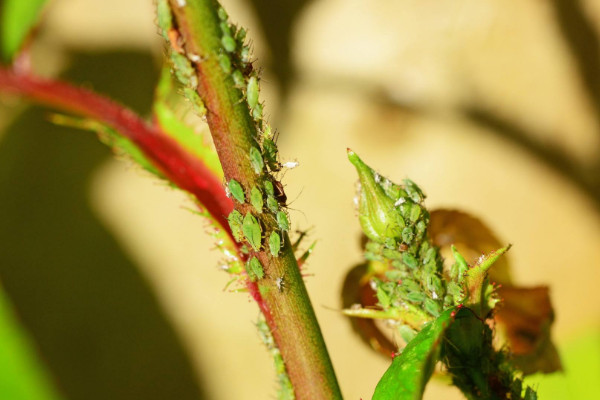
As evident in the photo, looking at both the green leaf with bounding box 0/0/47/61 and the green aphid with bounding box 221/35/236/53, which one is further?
the green leaf with bounding box 0/0/47/61

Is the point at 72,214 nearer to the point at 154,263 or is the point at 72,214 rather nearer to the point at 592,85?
the point at 154,263

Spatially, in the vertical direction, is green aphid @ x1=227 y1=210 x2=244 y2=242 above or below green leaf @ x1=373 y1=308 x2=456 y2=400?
above

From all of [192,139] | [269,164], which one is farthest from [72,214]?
[269,164]

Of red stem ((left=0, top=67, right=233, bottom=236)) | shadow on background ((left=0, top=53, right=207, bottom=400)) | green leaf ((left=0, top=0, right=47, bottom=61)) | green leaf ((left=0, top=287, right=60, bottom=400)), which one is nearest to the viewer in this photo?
red stem ((left=0, top=67, right=233, bottom=236))

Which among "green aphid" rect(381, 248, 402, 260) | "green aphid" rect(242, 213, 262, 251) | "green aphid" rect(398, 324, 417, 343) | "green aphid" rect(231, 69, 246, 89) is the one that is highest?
"green aphid" rect(231, 69, 246, 89)

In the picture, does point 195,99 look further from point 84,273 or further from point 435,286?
point 84,273

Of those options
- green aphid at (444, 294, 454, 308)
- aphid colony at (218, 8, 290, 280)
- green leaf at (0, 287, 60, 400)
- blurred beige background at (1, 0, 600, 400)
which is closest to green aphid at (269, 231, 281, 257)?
aphid colony at (218, 8, 290, 280)

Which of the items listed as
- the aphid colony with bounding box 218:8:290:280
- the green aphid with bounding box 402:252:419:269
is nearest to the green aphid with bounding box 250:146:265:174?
the aphid colony with bounding box 218:8:290:280

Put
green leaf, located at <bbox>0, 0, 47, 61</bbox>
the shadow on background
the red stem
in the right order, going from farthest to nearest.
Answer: the shadow on background → green leaf, located at <bbox>0, 0, 47, 61</bbox> → the red stem

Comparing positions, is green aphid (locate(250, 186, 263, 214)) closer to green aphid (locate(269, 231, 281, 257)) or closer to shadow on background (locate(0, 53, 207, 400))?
green aphid (locate(269, 231, 281, 257))
